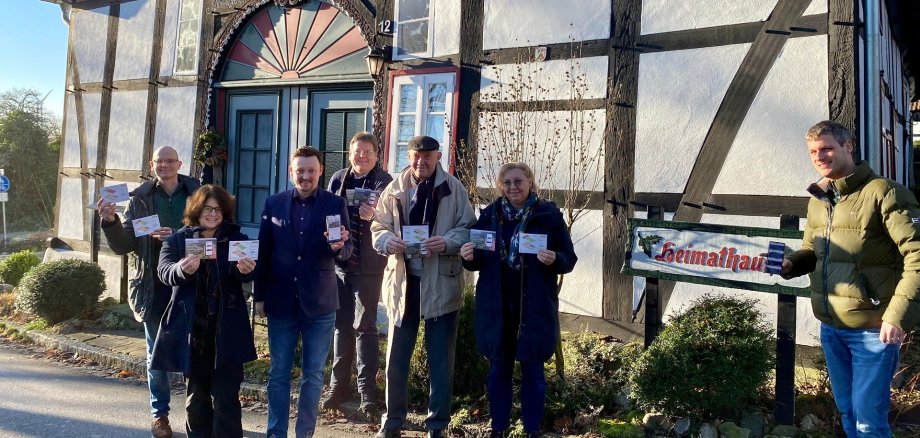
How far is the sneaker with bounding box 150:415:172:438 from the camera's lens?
4.41 metres

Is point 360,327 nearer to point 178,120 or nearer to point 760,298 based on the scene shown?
point 760,298

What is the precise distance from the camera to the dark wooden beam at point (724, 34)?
Result: 219 inches

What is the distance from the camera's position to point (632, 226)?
4.64 metres

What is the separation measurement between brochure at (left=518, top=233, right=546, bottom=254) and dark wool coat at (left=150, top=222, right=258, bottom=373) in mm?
1479

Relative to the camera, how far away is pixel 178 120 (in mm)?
9758

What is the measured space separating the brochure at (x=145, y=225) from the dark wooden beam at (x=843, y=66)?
4905mm

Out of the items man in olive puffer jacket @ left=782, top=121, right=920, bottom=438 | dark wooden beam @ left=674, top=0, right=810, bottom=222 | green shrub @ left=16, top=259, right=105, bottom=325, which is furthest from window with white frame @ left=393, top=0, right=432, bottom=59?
man in olive puffer jacket @ left=782, top=121, right=920, bottom=438

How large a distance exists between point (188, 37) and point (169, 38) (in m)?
0.41

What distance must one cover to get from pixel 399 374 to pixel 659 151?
10.9ft

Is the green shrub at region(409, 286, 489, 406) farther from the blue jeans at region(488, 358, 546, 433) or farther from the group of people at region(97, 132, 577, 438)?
the blue jeans at region(488, 358, 546, 433)

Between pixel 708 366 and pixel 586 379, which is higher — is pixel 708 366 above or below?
above

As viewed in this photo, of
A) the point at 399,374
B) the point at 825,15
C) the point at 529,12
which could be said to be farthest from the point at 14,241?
the point at 825,15

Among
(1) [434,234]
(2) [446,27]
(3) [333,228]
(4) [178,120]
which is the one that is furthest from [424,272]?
(4) [178,120]

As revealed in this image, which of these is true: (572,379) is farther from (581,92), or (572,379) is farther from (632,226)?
(581,92)
